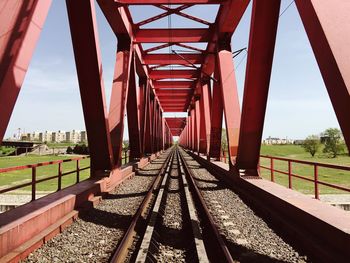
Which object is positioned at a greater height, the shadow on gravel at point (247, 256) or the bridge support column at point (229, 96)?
the bridge support column at point (229, 96)

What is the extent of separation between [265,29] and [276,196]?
4.05m

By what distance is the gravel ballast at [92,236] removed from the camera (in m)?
3.95

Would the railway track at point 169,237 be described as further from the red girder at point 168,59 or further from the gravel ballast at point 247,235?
the red girder at point 168,59

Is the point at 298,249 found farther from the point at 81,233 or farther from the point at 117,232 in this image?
the point at 81,233

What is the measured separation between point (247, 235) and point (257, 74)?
444 centimetres

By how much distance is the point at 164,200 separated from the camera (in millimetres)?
7762

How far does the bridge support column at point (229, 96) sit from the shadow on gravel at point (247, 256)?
6.07m

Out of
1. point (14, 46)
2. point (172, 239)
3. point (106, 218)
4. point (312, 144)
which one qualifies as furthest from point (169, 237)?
point (312, 144)

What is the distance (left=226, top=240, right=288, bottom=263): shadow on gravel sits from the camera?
377 centimetres

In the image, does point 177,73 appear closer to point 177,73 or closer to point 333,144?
point 177,73

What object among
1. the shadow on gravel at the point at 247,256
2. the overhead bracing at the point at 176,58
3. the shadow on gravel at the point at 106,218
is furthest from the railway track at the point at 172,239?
the overhead bracing at the point at 176,58

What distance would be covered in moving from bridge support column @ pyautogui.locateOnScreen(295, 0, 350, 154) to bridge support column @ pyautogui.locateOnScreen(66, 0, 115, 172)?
5.16 metres

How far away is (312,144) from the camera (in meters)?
73.2

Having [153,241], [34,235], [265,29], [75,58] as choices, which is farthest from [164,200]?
[265,29]
